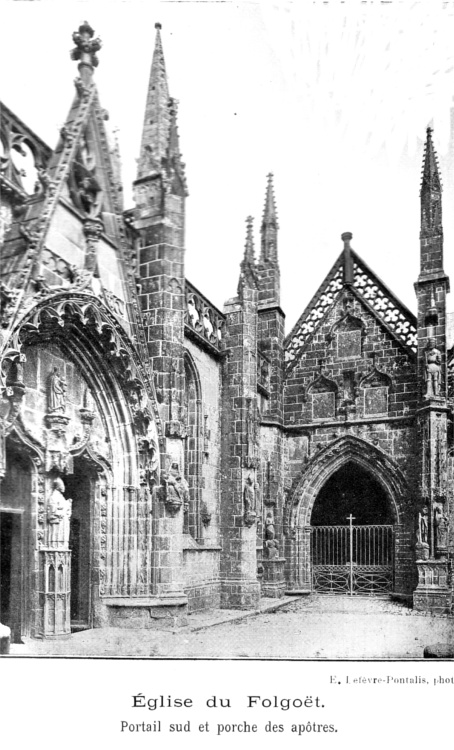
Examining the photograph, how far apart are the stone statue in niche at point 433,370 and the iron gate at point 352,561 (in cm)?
337

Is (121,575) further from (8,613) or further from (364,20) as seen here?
(364,20)

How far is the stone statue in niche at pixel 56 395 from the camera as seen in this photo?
8352mm

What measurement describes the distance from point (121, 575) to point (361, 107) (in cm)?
677

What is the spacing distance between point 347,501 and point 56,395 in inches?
433

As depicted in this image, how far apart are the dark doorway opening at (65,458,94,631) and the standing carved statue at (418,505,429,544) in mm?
7688

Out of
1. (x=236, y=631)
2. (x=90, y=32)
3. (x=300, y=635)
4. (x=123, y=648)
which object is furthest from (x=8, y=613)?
(x=90, y=32)

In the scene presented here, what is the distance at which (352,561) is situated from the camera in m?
16.2

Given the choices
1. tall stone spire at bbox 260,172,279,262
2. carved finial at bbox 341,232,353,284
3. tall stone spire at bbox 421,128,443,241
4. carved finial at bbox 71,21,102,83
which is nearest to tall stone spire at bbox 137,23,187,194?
carved finial at bbox 71,21,102,83

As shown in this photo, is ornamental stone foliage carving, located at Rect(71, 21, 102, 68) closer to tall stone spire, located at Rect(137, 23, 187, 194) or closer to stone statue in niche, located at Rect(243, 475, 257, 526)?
tall stone spire, located at Rect(137, 23, 187, 194)

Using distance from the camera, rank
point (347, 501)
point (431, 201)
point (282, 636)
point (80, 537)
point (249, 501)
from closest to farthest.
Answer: point (80, 537), point (282, 636), point (249, 501), point (431, 201), point (347, 501)

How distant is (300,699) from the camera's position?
614 centimetres

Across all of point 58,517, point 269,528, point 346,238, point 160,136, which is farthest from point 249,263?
point 58,517

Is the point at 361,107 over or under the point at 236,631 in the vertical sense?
over

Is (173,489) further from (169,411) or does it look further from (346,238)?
(346,238)
